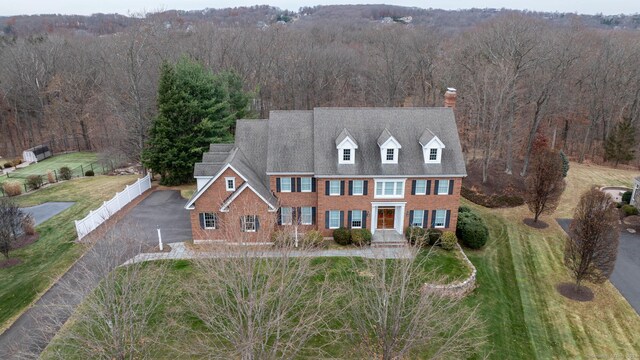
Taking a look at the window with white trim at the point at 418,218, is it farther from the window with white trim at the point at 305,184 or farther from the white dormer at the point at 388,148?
the window with white trim at the point at 305,184

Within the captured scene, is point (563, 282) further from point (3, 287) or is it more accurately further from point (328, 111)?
point (3, 287)

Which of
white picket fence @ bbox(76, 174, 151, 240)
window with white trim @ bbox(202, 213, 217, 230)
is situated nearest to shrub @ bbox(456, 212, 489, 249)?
window with white trim @ bbox(202, 213, 217, 230)

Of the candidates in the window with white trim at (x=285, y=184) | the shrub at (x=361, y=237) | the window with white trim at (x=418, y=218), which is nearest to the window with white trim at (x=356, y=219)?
the shrub at (x=361, y=237)

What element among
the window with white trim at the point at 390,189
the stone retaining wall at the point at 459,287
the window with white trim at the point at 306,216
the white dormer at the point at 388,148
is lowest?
the stone retaining wall at the point at 459,287

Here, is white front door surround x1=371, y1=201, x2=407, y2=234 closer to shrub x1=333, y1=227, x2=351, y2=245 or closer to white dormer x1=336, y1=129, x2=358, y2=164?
shrub x1=333, y1=227, x2=351, y2=245

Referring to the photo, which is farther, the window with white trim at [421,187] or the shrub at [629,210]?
the shrub at [629,210]

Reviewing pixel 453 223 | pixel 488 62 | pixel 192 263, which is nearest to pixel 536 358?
pixel 453 223
